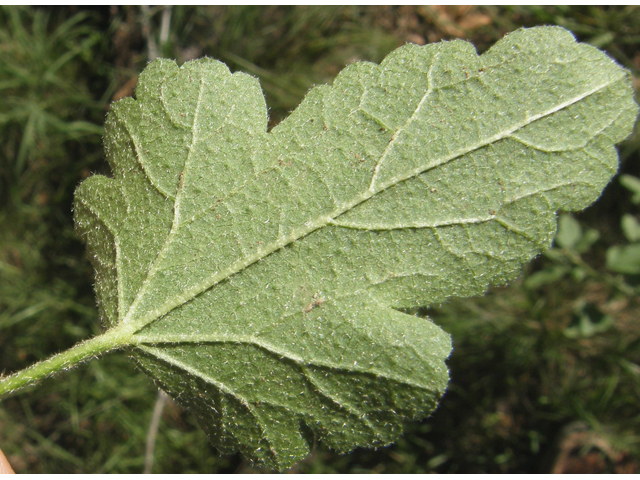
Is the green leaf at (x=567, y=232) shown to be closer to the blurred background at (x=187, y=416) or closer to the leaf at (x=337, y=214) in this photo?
the blurred background at (x=187, y=416)

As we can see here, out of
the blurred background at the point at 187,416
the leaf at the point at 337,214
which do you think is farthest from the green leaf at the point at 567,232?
the leaf at the point at 337,214

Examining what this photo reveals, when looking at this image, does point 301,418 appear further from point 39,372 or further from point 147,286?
point 39,372

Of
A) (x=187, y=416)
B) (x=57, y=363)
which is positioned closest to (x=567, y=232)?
(x=57, y=363)

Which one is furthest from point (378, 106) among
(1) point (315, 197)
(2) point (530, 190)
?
(2) point (530, 190)

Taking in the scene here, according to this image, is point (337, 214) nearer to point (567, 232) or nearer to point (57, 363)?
point (57, 363)

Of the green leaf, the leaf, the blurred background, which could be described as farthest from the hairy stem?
the green leaf

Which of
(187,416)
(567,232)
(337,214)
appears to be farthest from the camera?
(187,416)
